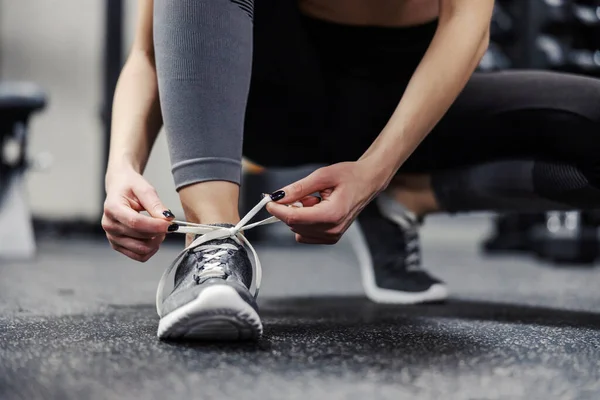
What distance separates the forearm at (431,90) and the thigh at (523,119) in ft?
0.58

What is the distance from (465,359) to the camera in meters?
0.53

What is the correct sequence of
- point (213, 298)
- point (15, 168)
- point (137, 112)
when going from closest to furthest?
1. point (213, 298)
2. point (137, 112)
3. point (15, 168)

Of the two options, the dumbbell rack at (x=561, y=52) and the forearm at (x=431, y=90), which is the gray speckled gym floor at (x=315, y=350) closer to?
the forearm at (x=431, y=90)

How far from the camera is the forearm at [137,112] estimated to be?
0.71 m

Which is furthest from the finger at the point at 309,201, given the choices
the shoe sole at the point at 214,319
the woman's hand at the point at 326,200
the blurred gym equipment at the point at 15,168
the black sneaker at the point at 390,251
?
the blurred gym equipment at the point at 15,168

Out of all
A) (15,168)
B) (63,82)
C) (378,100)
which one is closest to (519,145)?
(378,100)

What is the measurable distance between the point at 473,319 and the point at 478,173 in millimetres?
252

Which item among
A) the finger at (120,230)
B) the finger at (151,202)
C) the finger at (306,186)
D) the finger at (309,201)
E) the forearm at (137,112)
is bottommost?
the finger at (120,230)

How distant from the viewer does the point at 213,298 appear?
0.52 meters

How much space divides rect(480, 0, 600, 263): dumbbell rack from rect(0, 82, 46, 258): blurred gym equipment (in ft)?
4.44

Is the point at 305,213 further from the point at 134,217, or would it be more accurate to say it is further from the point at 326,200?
the point at 134,217

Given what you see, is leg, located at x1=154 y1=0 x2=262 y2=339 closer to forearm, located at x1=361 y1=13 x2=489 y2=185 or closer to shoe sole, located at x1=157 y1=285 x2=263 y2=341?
shoe sole, located at x1=157 y1=285 x2=263 y2=341

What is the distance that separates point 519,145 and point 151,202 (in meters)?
0.51

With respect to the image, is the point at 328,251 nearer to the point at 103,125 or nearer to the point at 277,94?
the point at 103,125
